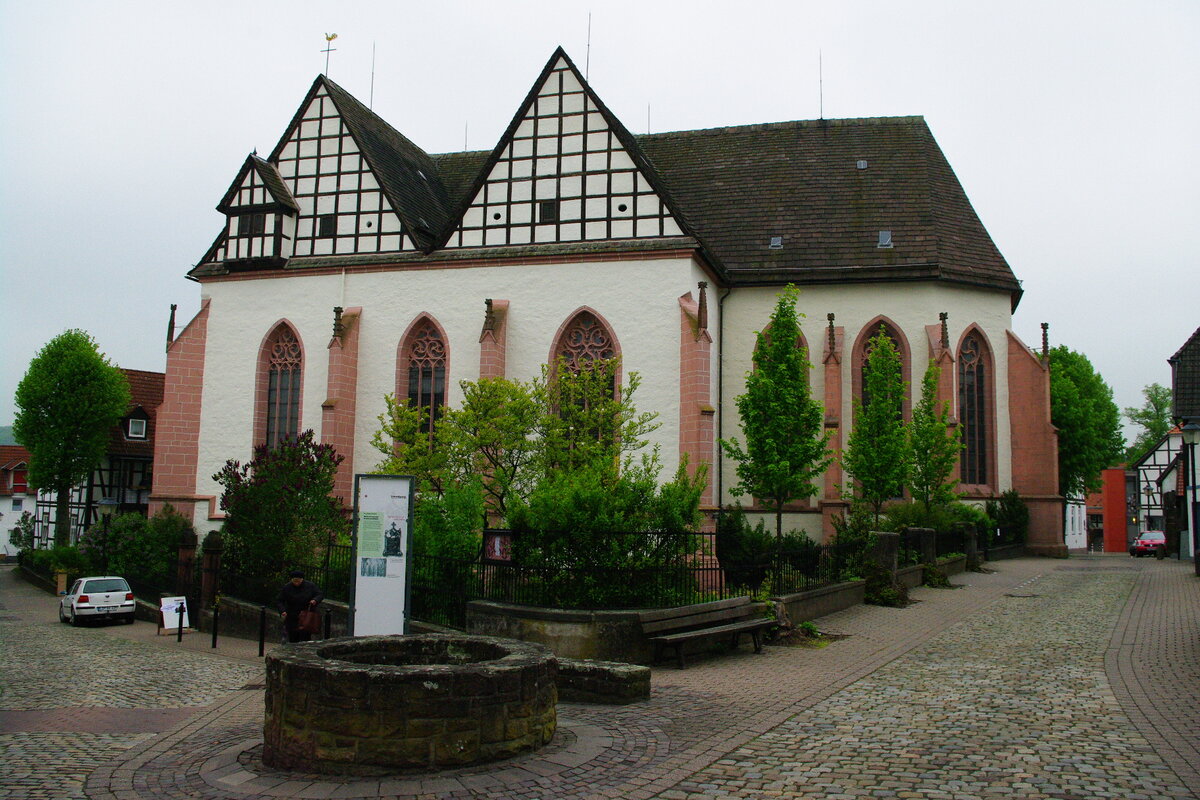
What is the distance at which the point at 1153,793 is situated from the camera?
261 inches

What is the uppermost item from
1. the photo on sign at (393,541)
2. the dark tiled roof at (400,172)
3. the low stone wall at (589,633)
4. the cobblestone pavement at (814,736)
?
the dark tiled roof at (400,172)

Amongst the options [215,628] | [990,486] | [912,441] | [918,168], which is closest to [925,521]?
[912,441]

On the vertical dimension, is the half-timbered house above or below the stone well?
above

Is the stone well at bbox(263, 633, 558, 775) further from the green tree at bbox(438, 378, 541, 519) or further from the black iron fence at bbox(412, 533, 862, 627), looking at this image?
the green tree at bbox(438, 378, 541, 519)

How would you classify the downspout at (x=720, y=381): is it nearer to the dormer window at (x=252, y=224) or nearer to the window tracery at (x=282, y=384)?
the window tracery at (x=282, y=384)

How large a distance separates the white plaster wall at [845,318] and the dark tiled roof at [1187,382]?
21.2 ft

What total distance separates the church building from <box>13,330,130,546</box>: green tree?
50.4ft

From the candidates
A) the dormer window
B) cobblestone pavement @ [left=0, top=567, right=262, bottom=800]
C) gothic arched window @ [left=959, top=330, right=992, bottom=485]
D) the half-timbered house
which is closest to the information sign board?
cobblestone pavement @ [left=0, top=567, right=262, bottom=800]

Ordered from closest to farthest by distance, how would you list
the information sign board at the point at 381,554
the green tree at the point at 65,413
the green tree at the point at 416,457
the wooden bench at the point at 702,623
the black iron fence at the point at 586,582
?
the information sign board at the point at 381,554 → the wooden bench at the point at 702,623 → the black iron fence at the point at 586,582 → the green tree at the point at 416,457 → the green tree at the point at 65,413

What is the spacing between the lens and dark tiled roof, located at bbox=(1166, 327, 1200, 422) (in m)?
29.1

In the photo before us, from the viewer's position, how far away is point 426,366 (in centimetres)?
2614

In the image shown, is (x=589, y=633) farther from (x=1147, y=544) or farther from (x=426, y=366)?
(x=1147, y=544)

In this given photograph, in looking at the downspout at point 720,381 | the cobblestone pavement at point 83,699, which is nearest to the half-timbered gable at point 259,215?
the cobblestone pavement at point 83,699

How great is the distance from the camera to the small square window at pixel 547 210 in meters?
25.1
